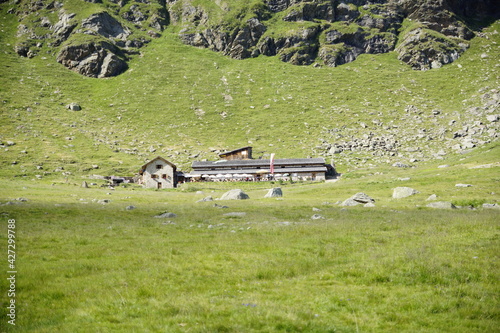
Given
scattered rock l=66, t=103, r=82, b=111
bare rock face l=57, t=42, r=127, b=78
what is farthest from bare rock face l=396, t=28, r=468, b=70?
scattered rock l=66, t=103, r=82, b=111

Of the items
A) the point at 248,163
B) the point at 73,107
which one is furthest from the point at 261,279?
the point at 73,107

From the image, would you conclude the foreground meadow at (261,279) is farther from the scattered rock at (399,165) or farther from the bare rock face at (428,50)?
the bare rock face at (428,50)

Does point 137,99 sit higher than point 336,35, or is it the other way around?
point 336,35

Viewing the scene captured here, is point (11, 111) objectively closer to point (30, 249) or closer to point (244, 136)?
point (244, 136)

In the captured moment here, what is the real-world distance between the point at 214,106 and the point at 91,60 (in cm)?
8769

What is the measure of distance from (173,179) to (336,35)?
6221 inches

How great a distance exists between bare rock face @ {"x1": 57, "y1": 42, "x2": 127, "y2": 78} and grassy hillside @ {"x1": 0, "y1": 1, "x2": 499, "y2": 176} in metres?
6.06

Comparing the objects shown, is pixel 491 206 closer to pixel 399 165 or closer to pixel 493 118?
pixel 399 165

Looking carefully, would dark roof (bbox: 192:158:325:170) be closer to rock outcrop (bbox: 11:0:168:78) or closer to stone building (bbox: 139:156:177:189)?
stone building (bbox: 139:156:177:189)

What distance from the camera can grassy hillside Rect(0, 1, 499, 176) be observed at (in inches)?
4405

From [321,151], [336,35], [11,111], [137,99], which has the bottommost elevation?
[321,151]

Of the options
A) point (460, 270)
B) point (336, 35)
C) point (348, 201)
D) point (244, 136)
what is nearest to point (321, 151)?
point (244, 136)

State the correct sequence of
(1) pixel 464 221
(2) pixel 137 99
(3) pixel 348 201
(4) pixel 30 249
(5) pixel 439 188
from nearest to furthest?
(4) pixel 30 249, (1) pixel 464 221, (3) pixel 348 201, (5) pixel 439 188, (2) pixel 137 99

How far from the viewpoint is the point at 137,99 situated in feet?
501
